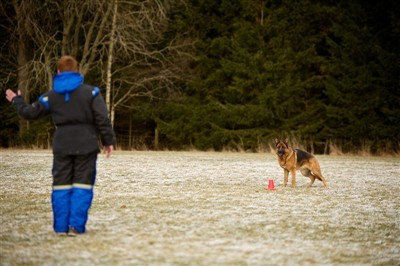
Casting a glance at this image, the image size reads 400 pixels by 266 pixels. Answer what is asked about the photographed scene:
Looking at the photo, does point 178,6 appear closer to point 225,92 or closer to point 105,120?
point 225,92

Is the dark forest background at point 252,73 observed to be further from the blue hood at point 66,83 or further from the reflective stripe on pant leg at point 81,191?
the reflective stripe on pant leg at point 81,191

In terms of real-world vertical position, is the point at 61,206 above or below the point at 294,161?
below

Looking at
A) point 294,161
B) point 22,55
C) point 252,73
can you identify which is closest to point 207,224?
point 294,161

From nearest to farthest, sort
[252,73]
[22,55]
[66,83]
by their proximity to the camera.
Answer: [66,83] → [22,55] → [252,73]

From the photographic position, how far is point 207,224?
238 inches

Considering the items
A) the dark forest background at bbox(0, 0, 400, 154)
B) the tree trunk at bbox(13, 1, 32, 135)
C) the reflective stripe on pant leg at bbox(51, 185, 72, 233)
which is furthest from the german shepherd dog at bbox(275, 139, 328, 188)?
the tree trunk at bbox(13, 1, 32, 135)

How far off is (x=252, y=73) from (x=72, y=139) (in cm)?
2584

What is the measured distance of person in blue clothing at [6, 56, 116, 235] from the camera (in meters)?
5.33

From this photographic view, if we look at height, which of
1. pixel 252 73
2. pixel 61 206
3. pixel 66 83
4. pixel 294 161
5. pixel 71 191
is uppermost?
pixel 252 73

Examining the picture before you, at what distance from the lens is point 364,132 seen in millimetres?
30438

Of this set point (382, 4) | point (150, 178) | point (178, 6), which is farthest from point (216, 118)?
point (150, 178)

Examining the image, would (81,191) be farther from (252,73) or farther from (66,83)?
(252,73)

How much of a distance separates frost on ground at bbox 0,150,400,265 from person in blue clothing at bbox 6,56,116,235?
11.2 inches

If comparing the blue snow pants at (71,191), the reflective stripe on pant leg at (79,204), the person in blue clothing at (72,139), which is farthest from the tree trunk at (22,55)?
the reflective stripe on pant leg at (79,204)
